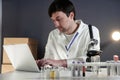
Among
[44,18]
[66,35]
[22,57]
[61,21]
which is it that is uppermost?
[44,18]

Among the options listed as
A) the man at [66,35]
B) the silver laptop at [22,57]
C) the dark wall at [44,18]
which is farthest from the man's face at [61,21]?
the dark wall at [44,18]

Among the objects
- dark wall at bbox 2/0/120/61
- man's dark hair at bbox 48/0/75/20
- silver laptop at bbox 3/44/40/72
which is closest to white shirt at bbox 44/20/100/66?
man's dark hair at bbox 48/0/75/20

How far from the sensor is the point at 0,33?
164 inches

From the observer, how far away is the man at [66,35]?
173 centimetres

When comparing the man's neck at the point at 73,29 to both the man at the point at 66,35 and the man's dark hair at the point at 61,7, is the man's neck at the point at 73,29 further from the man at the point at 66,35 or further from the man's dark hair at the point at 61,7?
the man's dark hair at the point at 61,7

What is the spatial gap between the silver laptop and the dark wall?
244 centimetres

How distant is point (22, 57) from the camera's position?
141cm

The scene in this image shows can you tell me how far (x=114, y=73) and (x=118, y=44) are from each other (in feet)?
9.04

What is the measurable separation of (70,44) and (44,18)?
236 cm

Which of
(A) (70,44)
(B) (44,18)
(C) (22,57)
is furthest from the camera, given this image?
(B) (44,18)

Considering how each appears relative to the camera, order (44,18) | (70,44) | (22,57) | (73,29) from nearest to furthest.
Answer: (22,57), (70,44), (73,29), (44,18)

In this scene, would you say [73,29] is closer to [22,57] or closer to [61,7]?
[61,7]

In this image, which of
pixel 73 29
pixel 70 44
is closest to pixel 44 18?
pixel 73 29

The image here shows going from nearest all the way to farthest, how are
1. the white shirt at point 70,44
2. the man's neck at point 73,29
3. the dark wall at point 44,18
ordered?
the white shirt at point 70,44 < the man's neck at point 73,29 < the dark wall at point 44,18
